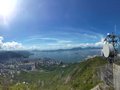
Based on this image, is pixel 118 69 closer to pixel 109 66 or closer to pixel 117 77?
pixel 117 77

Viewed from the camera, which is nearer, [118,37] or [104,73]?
[118,37]

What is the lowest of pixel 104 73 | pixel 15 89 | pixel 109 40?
pixel 15 89

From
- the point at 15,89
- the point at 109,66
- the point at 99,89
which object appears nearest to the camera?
the point at 109,66

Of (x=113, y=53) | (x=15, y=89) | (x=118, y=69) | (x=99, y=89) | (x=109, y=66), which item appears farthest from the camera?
(x=15, y=89)

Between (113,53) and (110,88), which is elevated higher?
(113,53)

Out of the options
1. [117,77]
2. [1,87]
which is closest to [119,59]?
[117,77]

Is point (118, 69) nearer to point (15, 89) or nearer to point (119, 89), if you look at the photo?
point (119, 89)

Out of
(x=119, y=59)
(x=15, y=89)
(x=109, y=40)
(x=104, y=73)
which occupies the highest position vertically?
(x=109, y=40)

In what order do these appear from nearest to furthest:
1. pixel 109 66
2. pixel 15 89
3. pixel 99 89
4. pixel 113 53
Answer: pixel 113 53
pixel 109 66
pixel 99 89
pixel 15 89

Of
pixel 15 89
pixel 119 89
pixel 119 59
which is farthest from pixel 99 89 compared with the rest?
pixel 15 89
